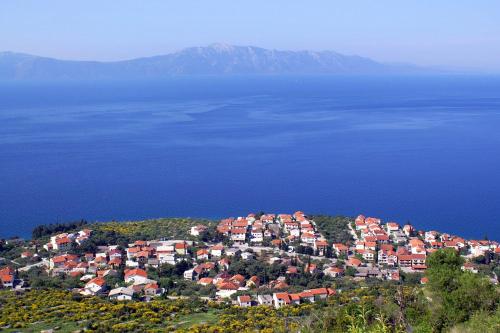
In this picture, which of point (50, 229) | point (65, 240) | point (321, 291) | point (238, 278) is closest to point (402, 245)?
point (321, 291)

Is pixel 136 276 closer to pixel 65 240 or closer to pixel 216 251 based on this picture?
pixel 216 251

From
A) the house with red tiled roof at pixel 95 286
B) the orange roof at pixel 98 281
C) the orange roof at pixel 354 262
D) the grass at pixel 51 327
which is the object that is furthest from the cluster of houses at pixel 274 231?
the grass at pixel 51 327

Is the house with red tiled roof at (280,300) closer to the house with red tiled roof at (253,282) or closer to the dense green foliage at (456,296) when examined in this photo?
the house with red tiled roof at (253,282)

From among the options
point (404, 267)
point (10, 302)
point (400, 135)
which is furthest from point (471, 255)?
point (400, 135)

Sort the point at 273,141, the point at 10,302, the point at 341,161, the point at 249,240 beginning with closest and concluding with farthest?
the point at 10,302 < the point at 249,240 < the point at 341,161 < the point at 273,141

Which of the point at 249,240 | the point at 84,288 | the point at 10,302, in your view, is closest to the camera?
the point at 10,302

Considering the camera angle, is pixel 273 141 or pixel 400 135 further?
pixel 400 135

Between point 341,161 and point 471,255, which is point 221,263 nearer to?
point 471,255
